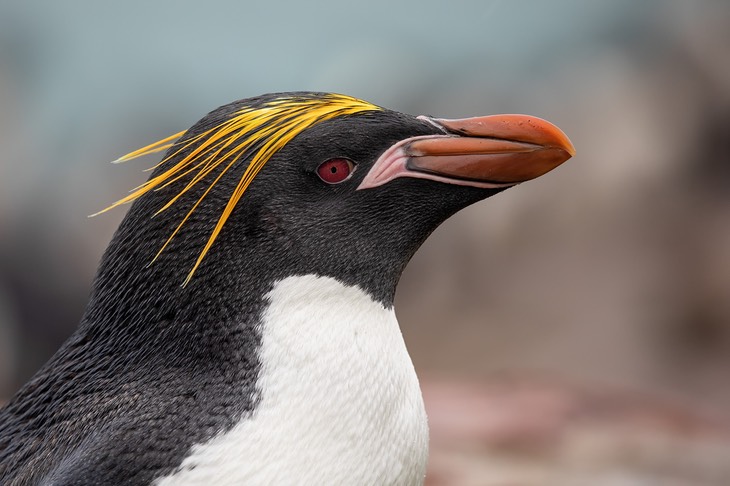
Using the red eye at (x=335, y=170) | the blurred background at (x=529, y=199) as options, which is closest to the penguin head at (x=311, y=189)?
the red eye at (x=335, y=170)

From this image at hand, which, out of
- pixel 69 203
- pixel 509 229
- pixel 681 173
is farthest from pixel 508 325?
pixel 69 203

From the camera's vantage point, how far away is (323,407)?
65.7 inches

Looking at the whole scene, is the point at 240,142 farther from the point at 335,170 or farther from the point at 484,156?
the point at 484,156

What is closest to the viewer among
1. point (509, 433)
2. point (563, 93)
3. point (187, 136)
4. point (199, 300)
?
point (199, 300)

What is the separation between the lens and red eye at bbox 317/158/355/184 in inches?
70.5

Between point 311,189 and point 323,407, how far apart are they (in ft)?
1.32

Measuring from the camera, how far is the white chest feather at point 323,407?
5.27 ft

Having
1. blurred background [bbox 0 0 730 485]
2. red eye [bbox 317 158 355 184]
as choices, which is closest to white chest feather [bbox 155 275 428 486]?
red eye [bbox 317 158 355 184]

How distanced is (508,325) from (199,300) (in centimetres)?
494

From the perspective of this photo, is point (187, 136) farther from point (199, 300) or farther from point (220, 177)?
point (199, 300)

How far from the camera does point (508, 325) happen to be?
21.3ft

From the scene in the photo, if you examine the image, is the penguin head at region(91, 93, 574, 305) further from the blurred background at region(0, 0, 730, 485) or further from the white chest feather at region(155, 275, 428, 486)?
the blurred background at region(0, 0, 730, 485)

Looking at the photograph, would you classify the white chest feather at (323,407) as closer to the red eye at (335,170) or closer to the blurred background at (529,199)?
the red eye at (335,170)

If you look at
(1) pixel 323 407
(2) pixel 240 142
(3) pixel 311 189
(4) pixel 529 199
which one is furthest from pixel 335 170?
(4) pixel 529 199
